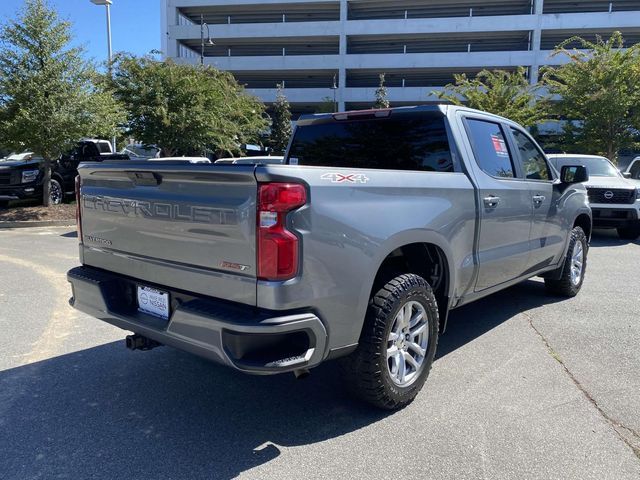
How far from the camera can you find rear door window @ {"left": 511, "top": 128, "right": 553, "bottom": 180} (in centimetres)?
479

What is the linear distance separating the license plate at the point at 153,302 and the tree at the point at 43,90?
11.2m

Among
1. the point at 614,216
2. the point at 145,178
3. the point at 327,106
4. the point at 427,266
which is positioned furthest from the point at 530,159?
the point at 327,106

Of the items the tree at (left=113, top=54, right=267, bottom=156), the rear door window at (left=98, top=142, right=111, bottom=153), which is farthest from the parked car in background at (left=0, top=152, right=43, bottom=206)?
the tree at (left=113, top=54, right=267, bottom=156)

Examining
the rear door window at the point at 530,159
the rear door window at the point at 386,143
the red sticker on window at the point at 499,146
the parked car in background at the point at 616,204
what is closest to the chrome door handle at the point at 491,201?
the rear door window at the point at 386,143

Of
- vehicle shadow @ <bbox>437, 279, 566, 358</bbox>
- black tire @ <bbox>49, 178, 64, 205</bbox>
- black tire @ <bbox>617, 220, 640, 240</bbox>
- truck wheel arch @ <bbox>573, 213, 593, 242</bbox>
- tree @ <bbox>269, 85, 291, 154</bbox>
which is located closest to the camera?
vehicle shadow @ <bbox>437, 279, 566, 358</bbox>

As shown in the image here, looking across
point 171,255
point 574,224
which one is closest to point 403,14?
point 574,224

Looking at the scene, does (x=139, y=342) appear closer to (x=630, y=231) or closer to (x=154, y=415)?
(x=154, y=415)

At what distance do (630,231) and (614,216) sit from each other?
885mm

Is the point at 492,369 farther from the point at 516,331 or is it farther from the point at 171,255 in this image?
the point at 171,255

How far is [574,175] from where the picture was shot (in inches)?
206

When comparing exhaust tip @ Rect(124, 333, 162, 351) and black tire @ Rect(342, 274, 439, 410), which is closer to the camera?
black tire @ Rect(342, 274, 439, 410)

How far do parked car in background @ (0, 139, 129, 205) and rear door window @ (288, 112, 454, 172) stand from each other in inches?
473

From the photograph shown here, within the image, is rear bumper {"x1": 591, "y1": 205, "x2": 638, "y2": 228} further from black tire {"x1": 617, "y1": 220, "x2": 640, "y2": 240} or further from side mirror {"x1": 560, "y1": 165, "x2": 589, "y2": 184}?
side mirror {"x1": 560, "y1": 165, "x2": 589, "y2": 184}

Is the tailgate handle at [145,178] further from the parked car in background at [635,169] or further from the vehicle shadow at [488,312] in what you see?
the parked car in background at [635,169]
